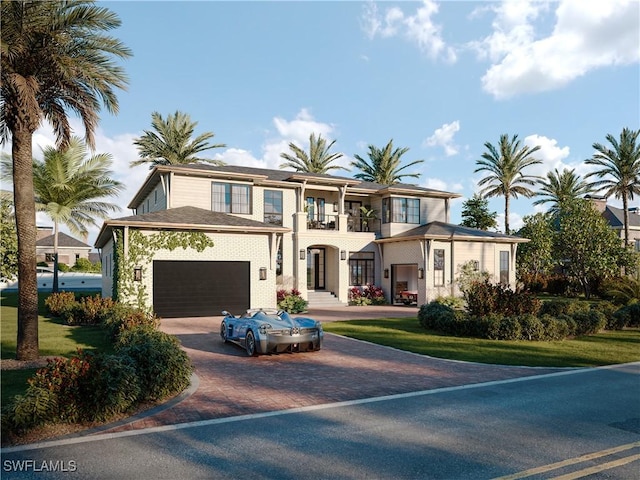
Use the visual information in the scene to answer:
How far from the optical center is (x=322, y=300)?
2591 cm

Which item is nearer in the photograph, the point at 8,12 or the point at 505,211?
the point at 8,12

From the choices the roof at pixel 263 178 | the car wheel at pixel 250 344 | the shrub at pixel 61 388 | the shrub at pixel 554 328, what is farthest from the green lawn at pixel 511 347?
the roof at pixel 263 178

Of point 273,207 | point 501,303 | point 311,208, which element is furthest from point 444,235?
point 501,303

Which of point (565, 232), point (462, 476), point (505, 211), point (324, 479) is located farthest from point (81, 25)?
point (505, 211)

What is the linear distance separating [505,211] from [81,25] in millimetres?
37485

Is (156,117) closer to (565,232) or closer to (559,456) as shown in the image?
(565,232)

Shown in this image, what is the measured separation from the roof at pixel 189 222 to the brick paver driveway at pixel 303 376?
6475 mm

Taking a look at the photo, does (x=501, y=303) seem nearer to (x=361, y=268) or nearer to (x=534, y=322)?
(x=534, y=322)

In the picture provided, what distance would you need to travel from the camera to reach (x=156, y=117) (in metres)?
40.9

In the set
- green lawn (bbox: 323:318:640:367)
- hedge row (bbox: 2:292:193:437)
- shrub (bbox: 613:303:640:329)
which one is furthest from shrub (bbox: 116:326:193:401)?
shrub (bbox: 613:303:640:329)

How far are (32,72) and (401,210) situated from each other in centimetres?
2108

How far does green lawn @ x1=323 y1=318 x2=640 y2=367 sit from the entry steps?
863 cm

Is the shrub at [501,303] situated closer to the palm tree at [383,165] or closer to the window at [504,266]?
the window at [504,266]

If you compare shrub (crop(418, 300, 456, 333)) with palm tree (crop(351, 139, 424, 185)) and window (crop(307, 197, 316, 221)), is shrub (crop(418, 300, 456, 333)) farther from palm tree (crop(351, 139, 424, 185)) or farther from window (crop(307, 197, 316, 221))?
palm tree (crop(351, 139, 424, 185))
